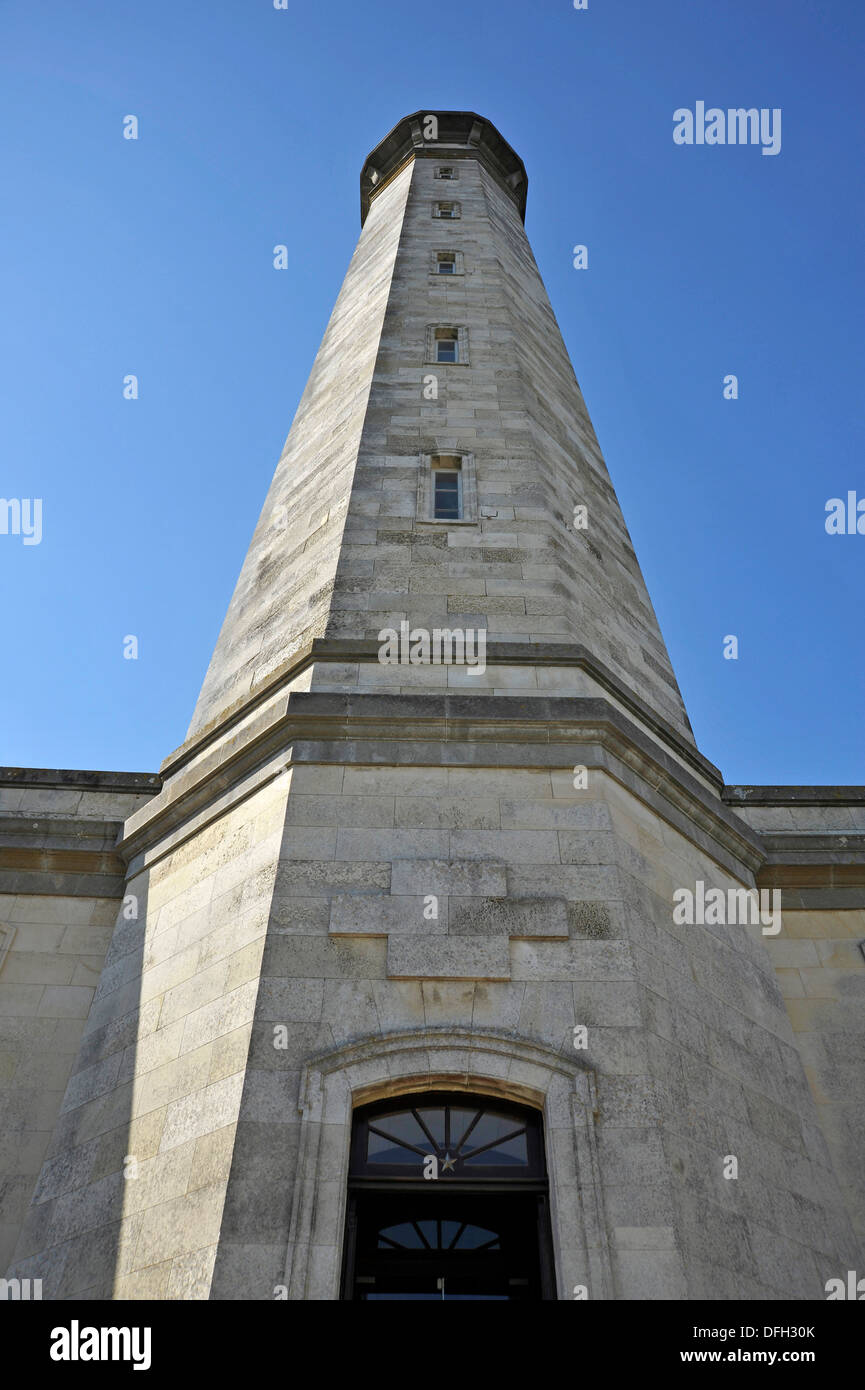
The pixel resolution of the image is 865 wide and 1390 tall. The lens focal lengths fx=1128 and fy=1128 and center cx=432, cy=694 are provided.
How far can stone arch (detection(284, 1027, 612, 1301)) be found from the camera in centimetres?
711

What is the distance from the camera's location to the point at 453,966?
340 inches

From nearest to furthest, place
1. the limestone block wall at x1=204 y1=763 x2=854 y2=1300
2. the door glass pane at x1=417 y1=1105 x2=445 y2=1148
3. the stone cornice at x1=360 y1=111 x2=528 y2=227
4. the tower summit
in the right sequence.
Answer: the limestone block wall at x1=204 y1=763 x2=854 y2=1300, the door glass pane at x1=417 y1=1105 x2=445 y2=1148, the tower summit, the stone cornice at x1=360 y1=111 x2=528 y2=227

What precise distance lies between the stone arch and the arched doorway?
207 millimetres

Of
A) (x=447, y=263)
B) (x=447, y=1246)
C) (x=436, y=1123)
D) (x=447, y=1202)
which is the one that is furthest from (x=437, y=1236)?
(x=447, y=263)

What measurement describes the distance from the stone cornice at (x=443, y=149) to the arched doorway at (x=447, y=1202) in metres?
26.9

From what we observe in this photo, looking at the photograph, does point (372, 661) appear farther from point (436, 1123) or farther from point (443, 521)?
point (436, 1123)

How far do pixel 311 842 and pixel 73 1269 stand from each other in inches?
142

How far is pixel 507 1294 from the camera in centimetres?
755

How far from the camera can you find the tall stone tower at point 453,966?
7.62 m

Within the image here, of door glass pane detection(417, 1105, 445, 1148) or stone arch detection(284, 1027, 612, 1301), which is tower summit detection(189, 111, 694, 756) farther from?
door glass pane detection(417, 1105, 445, 1148)

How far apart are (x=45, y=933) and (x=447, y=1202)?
5.77m

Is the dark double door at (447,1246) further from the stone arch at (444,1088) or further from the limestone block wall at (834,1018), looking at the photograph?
the limestone block wall at (834,1018)

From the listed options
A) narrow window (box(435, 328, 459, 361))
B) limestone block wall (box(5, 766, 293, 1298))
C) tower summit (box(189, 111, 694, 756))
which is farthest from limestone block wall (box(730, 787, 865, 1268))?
narrow window (box(435, 328, 459, 361))
